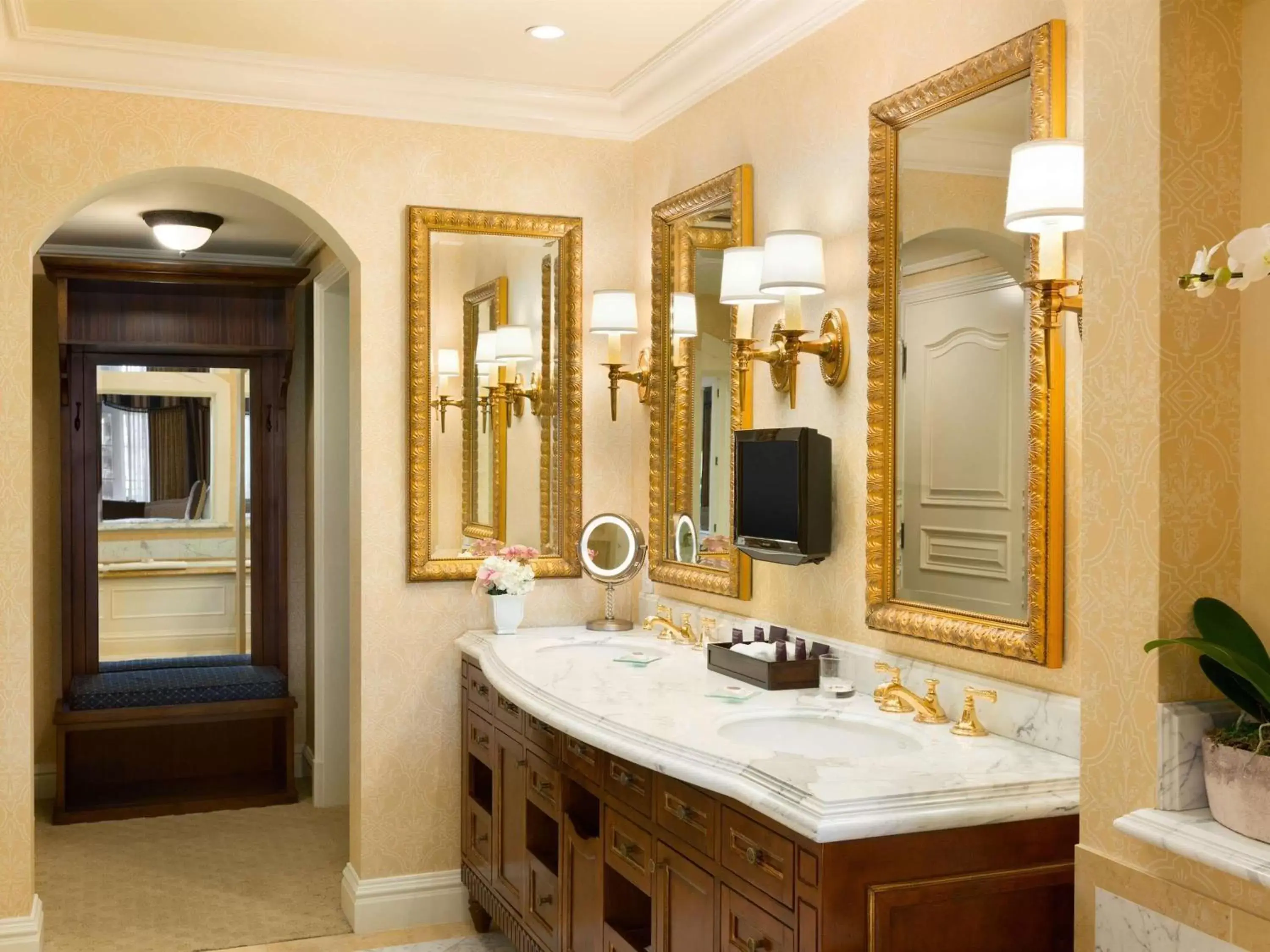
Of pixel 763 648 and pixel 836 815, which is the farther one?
pixel 763 648

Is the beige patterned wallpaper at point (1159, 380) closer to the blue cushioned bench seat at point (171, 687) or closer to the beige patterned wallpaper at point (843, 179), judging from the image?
the beige patterned wallpaper at point (843, 179)

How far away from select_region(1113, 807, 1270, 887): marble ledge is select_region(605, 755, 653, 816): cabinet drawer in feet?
3.23

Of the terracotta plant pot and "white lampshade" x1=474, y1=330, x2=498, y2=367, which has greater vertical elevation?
"white lampshade" x1=474, y1=330, x2=498, y2=367

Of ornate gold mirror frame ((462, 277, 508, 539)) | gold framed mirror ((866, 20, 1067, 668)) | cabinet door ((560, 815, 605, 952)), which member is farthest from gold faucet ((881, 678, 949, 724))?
ornate gold mirror frame ((462, 277, 508, 539))

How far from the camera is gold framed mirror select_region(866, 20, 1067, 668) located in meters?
2.36

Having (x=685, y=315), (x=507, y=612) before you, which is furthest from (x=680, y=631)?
(x=685, y=315)

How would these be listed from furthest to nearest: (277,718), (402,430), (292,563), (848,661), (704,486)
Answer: (292,563)
(277,718)
(402,430)
(704,486)
(848,661)

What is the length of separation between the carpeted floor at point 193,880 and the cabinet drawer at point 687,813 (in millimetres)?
1731

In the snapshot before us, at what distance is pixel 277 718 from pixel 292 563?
0.83m

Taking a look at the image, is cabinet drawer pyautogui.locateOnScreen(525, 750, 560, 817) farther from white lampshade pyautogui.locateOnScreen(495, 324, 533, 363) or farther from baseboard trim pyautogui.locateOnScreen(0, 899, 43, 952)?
baseboard trim pyautogui.locateOnScreen(0, 899, 43, 952)

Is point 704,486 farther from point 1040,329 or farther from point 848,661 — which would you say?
point 1040,329

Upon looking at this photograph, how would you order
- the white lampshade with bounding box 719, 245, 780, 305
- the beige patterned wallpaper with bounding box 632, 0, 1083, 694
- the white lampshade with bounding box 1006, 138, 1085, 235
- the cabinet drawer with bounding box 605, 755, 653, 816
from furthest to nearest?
the white lampshade with bounding box 719, 245, 780, 305, the cabinet drawer with bounding box 605, 755, 653, 816, the beige patterned wallpaper with bounding box 632, 0, 1083, 694, the white lampshade with bounding box 1006, 138, 1085, 235

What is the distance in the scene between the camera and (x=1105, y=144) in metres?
1.88

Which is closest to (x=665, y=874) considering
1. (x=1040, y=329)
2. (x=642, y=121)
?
(x=1040, y=329)
